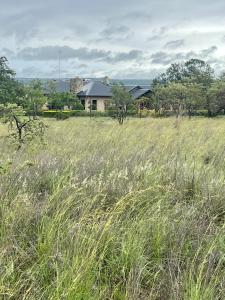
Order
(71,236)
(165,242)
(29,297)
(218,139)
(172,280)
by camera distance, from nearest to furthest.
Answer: (29,297) < (172,280) < (71,236) < (165,242) < (218,139)

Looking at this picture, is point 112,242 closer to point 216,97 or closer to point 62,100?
point 216,97

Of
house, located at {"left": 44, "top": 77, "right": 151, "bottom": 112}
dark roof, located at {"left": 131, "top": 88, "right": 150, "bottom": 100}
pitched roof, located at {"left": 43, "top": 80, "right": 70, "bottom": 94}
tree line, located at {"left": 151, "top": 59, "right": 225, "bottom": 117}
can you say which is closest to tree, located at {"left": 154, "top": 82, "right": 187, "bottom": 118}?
tree line, located at {"left": 151, "top": 59, "right": 225, "bottom": 117}

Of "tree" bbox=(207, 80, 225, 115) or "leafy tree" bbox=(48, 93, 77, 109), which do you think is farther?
"leafy tree" bbox=(48, 93, 77, 109)

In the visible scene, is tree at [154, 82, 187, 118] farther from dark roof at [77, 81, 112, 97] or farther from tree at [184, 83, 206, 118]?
dark roof at [77, 81, 112, 97]

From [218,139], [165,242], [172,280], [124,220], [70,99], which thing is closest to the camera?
[172,280]

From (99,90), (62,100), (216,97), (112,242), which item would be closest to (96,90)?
(99,90)

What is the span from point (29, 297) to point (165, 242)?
3.78ft

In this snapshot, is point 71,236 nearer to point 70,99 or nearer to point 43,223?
point 43,223

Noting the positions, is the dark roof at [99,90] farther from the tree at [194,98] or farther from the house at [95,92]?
the tree at [194,98]

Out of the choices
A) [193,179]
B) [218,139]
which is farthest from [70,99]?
[193,179]

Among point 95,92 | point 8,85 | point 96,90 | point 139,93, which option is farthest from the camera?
point 96,90

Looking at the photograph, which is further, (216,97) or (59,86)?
(59,86)

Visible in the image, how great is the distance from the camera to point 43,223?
3123 millimetres

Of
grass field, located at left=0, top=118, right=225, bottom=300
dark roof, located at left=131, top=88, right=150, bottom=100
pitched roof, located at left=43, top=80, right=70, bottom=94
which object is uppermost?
pitched roof, located at left=43, top=80, right=70, bottom=94
